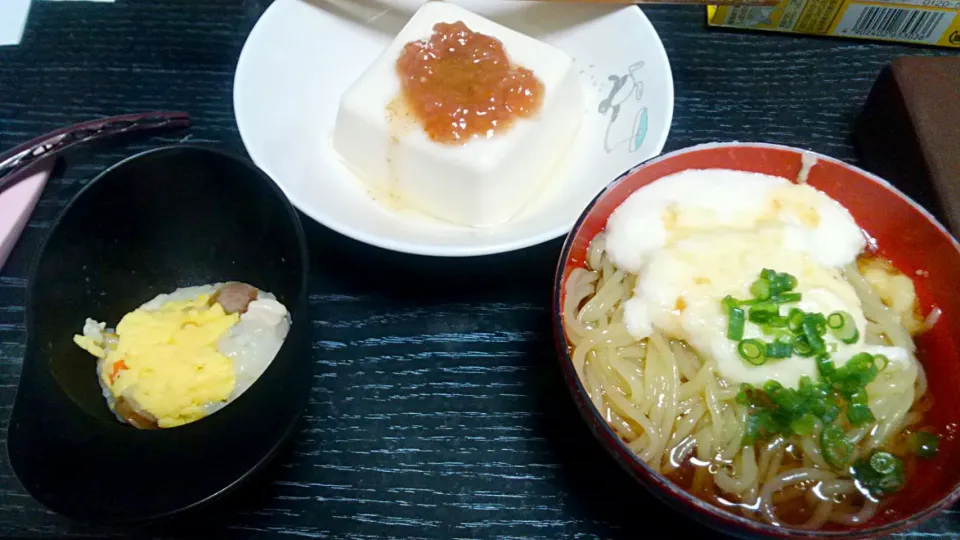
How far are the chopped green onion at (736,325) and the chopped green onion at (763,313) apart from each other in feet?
0.05

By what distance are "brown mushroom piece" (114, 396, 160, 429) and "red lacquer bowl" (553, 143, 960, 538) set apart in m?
0.72

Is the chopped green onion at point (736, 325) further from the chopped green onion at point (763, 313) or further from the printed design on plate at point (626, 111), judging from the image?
the printed design on plate at point (626, 111)

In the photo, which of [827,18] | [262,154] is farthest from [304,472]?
[827,18]

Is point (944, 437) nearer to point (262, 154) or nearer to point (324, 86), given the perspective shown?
point (262, 154)

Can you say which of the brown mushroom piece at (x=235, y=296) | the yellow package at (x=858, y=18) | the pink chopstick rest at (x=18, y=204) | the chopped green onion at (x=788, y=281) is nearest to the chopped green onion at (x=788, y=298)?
the chopped green onion at (x=788, y=281)

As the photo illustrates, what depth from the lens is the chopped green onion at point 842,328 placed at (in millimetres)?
1046

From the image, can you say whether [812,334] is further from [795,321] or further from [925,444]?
[925,444]

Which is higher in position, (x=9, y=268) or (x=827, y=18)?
(x=827, y=18)

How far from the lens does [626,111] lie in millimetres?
1627

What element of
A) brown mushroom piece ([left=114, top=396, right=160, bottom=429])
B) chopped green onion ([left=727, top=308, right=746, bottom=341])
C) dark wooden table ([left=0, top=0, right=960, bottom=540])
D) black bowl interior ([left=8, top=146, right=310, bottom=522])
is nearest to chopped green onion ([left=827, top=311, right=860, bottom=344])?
chopped green onion ([left=727, top=308, right=746, bottom=341])

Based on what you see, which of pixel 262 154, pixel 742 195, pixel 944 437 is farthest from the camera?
pixel 262 154

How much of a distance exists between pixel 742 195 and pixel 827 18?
3.01 feet

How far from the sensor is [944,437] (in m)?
1.05

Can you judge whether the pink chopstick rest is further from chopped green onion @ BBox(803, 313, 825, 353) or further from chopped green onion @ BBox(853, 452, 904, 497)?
chopped green onion @ BBox(853, 452, 904, 497)
